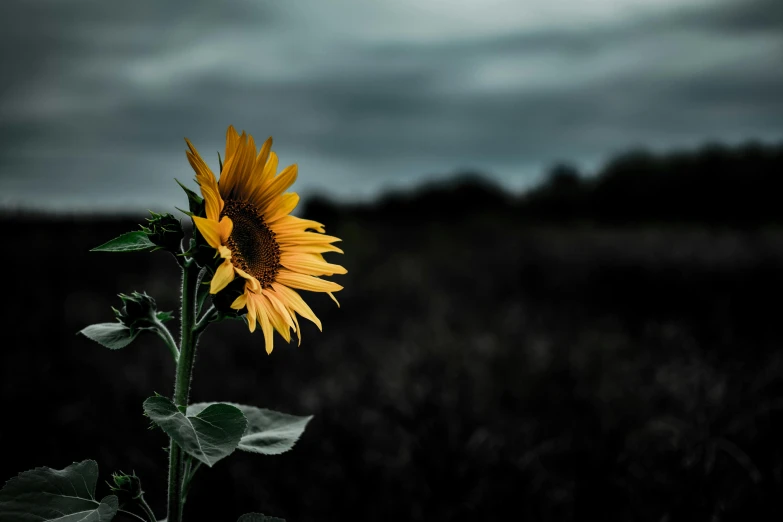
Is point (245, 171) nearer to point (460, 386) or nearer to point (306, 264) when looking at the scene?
point (306, 264)

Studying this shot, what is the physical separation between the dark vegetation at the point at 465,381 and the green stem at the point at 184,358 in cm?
158

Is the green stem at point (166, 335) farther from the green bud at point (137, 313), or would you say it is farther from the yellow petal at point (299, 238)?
the yellow petal at point (299, 238)

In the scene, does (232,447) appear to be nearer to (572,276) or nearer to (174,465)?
(174,465)

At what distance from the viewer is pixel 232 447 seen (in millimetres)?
860

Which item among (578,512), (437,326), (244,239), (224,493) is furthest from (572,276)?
(244,239)

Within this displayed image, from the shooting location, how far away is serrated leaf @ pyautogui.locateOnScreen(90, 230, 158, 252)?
0.93 metres

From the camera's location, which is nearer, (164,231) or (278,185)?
(164,231)

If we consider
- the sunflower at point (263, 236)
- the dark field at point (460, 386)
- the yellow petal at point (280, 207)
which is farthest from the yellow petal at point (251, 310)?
the dark field at point (460, 386)

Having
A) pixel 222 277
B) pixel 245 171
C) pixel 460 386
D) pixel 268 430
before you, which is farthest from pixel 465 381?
pixel 222 277

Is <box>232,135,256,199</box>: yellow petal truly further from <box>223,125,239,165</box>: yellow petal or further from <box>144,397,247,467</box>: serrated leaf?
<box>144,397,247,467</box>: serrated leaf

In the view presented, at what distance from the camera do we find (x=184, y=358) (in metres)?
0.97

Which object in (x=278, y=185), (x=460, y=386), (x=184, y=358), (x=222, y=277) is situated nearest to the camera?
(x=222, y=277)

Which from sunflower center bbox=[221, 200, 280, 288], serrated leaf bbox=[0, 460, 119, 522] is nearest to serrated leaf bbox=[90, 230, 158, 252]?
sunflower center bbox=[221, 200, 280, 288]

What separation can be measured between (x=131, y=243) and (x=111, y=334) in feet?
0.53
